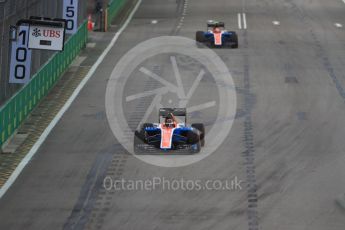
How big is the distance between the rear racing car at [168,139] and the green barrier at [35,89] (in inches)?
171

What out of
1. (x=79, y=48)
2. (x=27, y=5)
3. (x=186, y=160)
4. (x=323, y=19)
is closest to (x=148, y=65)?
(x=79, y=48)

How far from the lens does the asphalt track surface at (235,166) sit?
22.5 meters

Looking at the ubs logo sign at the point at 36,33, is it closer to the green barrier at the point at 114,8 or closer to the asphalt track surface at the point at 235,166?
the asphalt track surface at the point at 235,166

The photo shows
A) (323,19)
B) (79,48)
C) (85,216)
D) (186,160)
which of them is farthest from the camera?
(323,19)

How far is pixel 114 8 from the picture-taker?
197ft

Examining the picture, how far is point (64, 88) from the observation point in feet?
127

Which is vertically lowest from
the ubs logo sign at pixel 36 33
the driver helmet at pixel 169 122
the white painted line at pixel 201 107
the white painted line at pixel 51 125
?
the white painted line at pixel 51 125

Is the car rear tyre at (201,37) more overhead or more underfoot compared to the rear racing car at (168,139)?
more underfoot

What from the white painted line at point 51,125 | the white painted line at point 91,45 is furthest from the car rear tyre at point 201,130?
the white painted line at point 91,45

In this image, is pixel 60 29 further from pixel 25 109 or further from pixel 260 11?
pixel 260 11

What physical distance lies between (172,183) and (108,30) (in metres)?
30.7

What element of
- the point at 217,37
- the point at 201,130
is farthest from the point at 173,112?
the point at 217,37

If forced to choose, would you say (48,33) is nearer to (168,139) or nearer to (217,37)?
(168,139)

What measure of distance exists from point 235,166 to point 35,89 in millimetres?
10288
